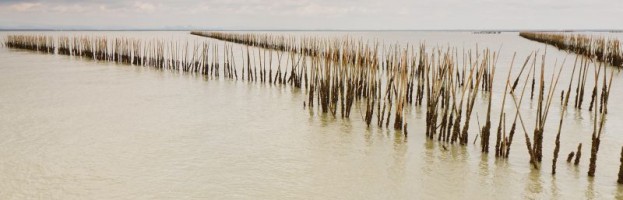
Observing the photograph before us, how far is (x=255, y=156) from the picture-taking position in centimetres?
425

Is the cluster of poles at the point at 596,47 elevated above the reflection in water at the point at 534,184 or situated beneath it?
elevated above

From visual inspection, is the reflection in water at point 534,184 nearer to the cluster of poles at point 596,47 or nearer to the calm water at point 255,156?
the calm water at point 255,156

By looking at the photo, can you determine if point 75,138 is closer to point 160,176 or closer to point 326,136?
point 160,176

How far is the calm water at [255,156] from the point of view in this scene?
3.35m

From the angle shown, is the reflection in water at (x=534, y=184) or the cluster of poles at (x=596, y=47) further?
the cluster of poles at (x=596, y=47)

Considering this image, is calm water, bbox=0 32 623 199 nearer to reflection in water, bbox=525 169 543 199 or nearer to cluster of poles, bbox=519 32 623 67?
reflection in water, bbox=525 169 543 199

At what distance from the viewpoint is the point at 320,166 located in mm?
3982

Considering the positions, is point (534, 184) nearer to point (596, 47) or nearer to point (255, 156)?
point (255, 156)

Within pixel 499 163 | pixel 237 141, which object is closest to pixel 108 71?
pixel 237 141

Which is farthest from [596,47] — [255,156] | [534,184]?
[255,156]

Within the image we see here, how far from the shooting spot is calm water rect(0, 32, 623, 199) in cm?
335

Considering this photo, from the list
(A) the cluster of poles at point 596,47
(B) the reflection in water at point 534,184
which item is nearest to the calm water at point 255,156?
(B) the reflection in water at point 534,184

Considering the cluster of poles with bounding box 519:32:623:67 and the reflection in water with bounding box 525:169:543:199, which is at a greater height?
the cluster of poles with bounding box 519:32:623:67

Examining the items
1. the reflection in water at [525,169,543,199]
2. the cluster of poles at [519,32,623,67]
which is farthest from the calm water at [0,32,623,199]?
the cluster of poles at [519,32,623,67]
